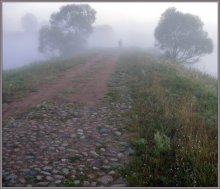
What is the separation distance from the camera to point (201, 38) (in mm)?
42781

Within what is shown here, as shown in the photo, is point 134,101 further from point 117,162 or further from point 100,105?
point 117,162

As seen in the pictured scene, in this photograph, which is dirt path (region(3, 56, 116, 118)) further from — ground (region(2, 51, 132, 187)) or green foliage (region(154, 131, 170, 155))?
green foliage (region(154, 131, 170, 155))

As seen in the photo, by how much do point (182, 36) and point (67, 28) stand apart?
2812cm

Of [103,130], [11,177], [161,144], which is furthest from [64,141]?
[161,144]

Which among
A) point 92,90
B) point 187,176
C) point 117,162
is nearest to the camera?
point 187,176

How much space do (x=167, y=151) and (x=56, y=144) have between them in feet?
9.53

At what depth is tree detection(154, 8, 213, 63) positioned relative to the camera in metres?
42.3

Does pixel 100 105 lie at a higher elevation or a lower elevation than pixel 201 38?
lower

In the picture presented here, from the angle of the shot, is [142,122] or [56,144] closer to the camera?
[56,144]

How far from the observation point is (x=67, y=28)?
6031 cm

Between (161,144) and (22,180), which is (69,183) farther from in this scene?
(161,144)

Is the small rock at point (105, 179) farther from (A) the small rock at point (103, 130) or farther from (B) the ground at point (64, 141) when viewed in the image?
(A) the small rock at point (103, 130)

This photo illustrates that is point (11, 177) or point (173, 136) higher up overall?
point (173, 136)

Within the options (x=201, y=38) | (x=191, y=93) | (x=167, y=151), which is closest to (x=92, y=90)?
(x=191, y=93)
